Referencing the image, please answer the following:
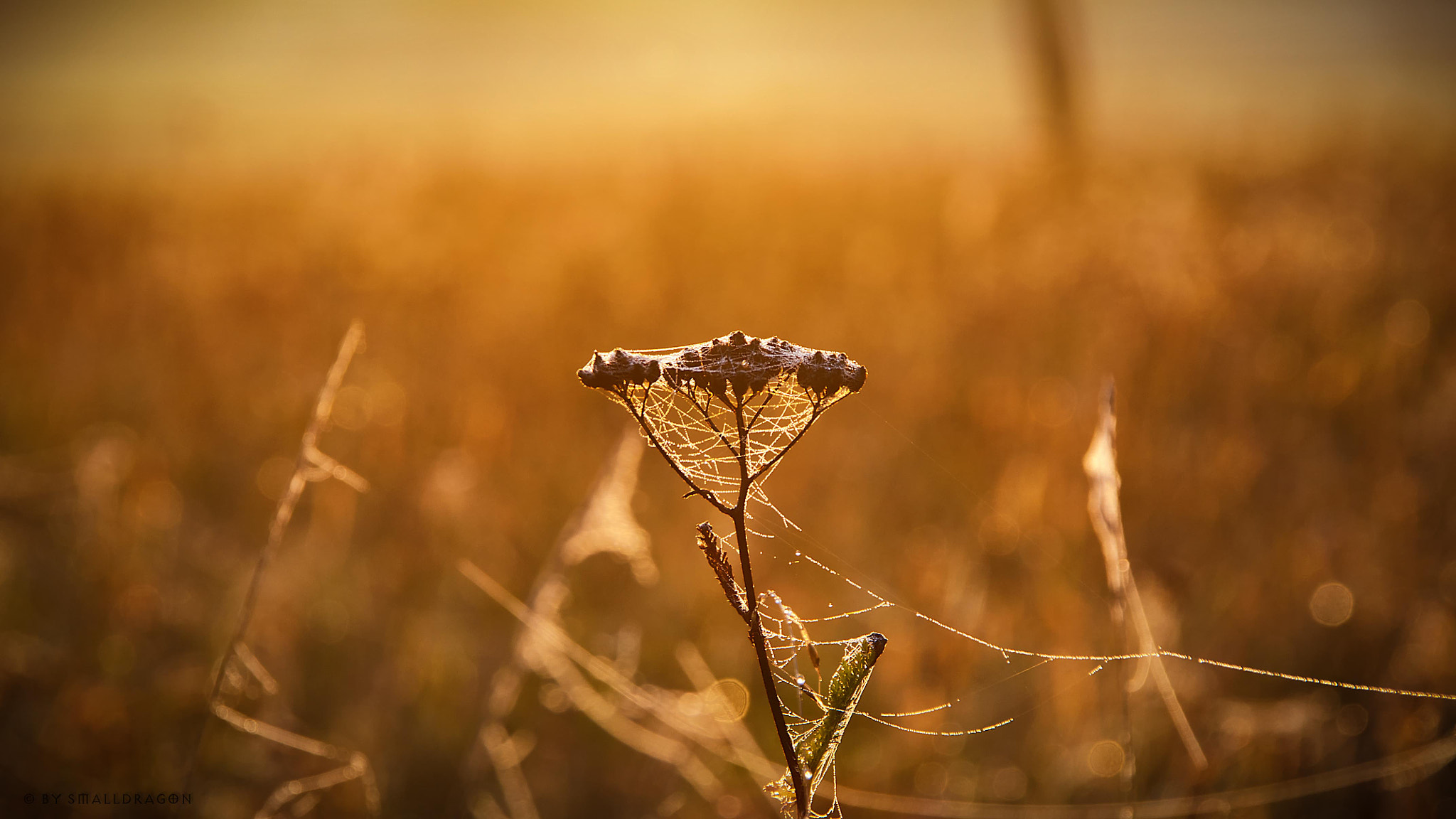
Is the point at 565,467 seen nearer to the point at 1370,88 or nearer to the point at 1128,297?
the point at 1128,297

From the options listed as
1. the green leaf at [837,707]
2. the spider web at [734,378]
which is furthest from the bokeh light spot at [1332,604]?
the spider web at [734,378]

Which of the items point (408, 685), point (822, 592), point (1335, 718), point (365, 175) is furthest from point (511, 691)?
point (365, 175)

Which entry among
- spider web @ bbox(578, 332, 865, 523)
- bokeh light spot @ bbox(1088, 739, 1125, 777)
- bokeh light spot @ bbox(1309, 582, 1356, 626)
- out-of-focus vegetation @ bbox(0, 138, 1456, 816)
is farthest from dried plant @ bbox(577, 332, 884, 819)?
bokeh light spot @ bbox(1309, 582, 1356, 626)

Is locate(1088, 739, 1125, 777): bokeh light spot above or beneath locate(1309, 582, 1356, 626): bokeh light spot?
beneath

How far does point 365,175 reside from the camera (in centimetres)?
780

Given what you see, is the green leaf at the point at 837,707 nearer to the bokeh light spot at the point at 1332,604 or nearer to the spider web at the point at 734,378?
the spider web at the point at 734,378

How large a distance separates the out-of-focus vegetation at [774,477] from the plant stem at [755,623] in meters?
1.68

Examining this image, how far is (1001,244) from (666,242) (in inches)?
90.6

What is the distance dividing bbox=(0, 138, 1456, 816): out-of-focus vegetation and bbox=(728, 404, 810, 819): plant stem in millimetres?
1677

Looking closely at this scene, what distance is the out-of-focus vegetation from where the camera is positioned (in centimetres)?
250

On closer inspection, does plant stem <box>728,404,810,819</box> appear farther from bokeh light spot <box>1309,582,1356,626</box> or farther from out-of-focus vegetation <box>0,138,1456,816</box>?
bokeh light spot <box>1309,582,1356,626</box>

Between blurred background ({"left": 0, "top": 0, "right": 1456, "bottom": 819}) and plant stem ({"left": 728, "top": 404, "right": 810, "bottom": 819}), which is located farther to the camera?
blurred background ({"left": 0, "top": 0, "right": 1456, "bottom": 819})

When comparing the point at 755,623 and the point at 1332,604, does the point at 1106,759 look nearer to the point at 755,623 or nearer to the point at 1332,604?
the point at 1332,604

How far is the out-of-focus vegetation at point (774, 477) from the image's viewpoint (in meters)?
2.50
